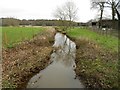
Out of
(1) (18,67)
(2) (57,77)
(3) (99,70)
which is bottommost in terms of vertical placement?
(2) (57,77)

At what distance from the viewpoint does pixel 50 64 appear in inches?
687

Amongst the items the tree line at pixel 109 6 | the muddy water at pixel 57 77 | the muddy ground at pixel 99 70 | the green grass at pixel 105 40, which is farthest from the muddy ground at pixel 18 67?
the tree line at pixel 109 6

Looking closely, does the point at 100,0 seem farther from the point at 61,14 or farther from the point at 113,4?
the point at 61,14

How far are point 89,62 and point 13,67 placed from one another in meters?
5.38

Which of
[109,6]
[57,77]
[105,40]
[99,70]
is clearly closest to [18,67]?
[57,77]

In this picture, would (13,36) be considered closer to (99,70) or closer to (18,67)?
(18,67)

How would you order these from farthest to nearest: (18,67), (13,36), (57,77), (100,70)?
(13,36) → (18,67) → (57,77) → (100,70)

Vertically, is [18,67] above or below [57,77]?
above

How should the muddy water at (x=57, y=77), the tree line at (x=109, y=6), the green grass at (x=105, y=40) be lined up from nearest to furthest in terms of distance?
the muddy water at (x=57, y=77)
the green grass at (x=105, y=40)
the tree line at (x=109, y=6)

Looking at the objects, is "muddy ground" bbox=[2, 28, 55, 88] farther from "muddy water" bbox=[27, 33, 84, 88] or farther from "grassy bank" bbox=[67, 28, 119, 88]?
"grassy bank" bbox=[67, 28, 119, 88]

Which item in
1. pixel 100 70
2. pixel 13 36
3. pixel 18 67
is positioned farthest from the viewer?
pixel 13 36

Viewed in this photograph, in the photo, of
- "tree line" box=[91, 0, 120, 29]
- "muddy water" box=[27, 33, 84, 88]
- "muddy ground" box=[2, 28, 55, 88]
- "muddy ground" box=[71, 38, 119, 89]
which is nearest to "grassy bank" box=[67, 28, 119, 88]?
"muddy ground" box=[71, 38, 119, 89]

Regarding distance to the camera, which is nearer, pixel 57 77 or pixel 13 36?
pixel 57 77

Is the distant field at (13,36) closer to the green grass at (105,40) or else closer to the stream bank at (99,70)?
the green grass at (105,40)
